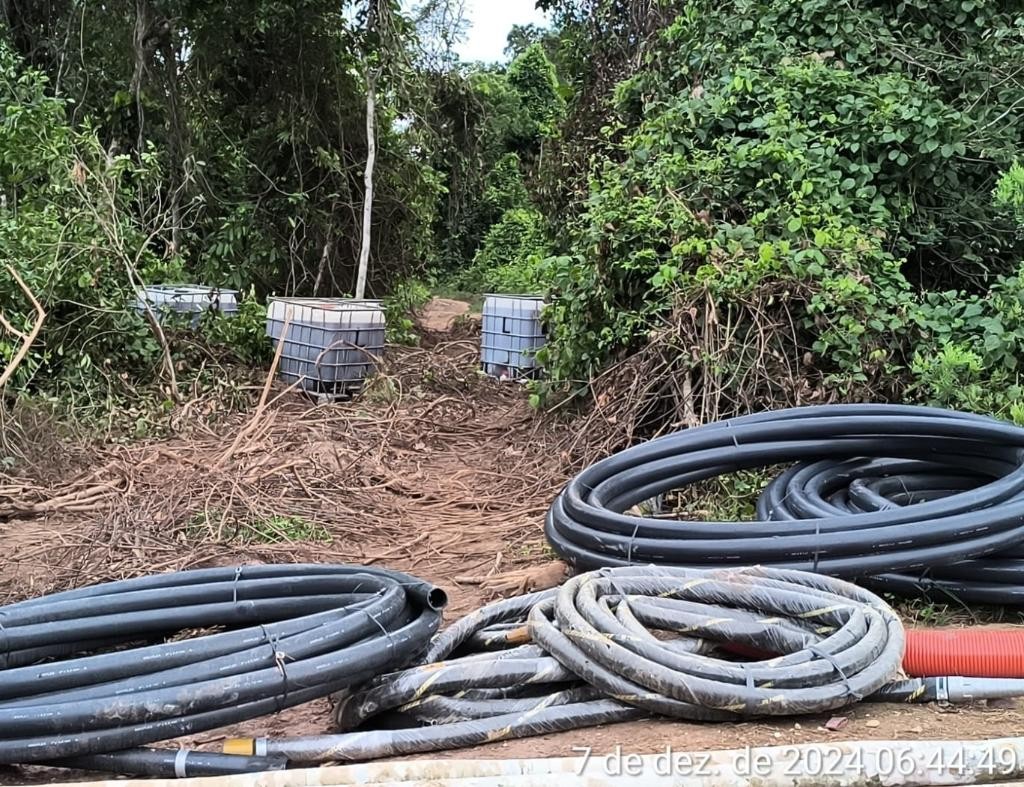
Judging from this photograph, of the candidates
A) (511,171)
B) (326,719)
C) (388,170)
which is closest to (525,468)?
(326,719)

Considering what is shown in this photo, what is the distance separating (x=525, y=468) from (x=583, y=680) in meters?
3.24

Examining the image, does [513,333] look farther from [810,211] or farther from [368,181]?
[810,211]

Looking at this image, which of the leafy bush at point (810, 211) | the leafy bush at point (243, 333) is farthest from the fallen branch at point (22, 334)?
the leafy bush at point (810, 211)

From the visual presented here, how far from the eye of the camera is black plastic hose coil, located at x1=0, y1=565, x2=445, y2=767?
7.41 feet

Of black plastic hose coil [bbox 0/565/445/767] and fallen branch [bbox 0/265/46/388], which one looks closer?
black plastic hose coil [bbox 0/565/445/767]

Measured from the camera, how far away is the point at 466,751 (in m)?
2.34

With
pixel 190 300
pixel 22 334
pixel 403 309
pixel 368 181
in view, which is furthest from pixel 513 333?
pixel 22 334

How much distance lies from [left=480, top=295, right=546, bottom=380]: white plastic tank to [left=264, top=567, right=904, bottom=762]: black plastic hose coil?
5243 millimetres

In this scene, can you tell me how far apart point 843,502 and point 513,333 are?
4.64 m

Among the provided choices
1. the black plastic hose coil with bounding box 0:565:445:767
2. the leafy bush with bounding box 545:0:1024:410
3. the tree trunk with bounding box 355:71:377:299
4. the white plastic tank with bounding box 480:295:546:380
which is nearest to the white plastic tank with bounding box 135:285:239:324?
the tree trunk with bounding box 355:71:377:299

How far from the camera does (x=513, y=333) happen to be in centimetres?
815

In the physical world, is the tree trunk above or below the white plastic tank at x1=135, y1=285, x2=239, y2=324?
above

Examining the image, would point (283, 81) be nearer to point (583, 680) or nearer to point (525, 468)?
point (525, 468)

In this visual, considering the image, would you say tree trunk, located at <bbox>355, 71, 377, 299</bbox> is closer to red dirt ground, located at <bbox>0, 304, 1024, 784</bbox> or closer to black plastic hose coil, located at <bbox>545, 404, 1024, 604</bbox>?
red dirt ground, located at <bbox>0, 304, 1024, 784</bbox>
